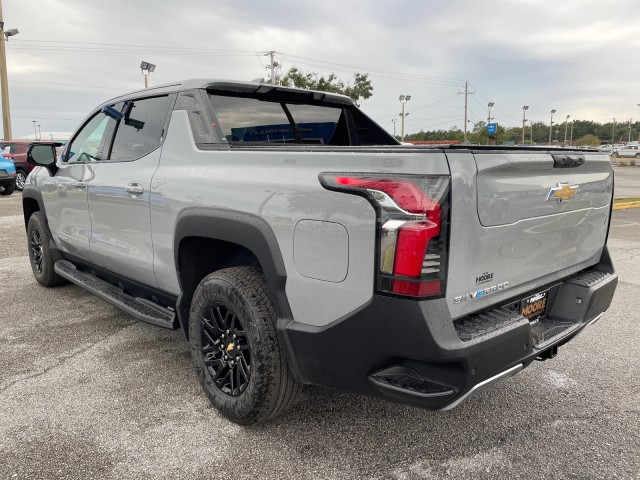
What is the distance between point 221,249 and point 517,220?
1.59 m

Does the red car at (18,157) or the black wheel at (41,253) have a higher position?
the red car at (18,157)

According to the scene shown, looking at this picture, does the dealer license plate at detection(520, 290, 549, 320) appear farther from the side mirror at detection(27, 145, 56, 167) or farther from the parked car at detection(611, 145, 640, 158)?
the parked car at detection(611, 145, 640, 158)

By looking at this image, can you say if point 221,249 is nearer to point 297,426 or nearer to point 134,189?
point 134,189

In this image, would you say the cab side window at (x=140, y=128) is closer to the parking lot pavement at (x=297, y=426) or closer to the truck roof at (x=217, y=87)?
the truck roof at (x=217, y=87)

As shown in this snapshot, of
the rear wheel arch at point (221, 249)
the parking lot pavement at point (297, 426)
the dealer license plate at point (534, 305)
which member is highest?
the rear wheel arch at point (221, 249)

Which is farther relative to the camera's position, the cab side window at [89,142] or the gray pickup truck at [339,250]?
the cab side window at [89,142]

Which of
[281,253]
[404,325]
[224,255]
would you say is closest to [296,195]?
[281,253]

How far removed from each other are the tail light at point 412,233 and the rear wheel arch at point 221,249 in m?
0.56

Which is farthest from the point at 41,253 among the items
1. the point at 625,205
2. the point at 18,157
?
the point at 18,157

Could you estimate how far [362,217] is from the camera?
1928 millimetres

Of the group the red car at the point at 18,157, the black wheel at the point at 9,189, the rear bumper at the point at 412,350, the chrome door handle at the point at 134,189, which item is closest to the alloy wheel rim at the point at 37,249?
the chrome door handle at the point at 134,189

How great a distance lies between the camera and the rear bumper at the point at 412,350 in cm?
188

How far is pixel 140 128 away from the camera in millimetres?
3484

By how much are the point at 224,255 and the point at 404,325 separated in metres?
1.36
